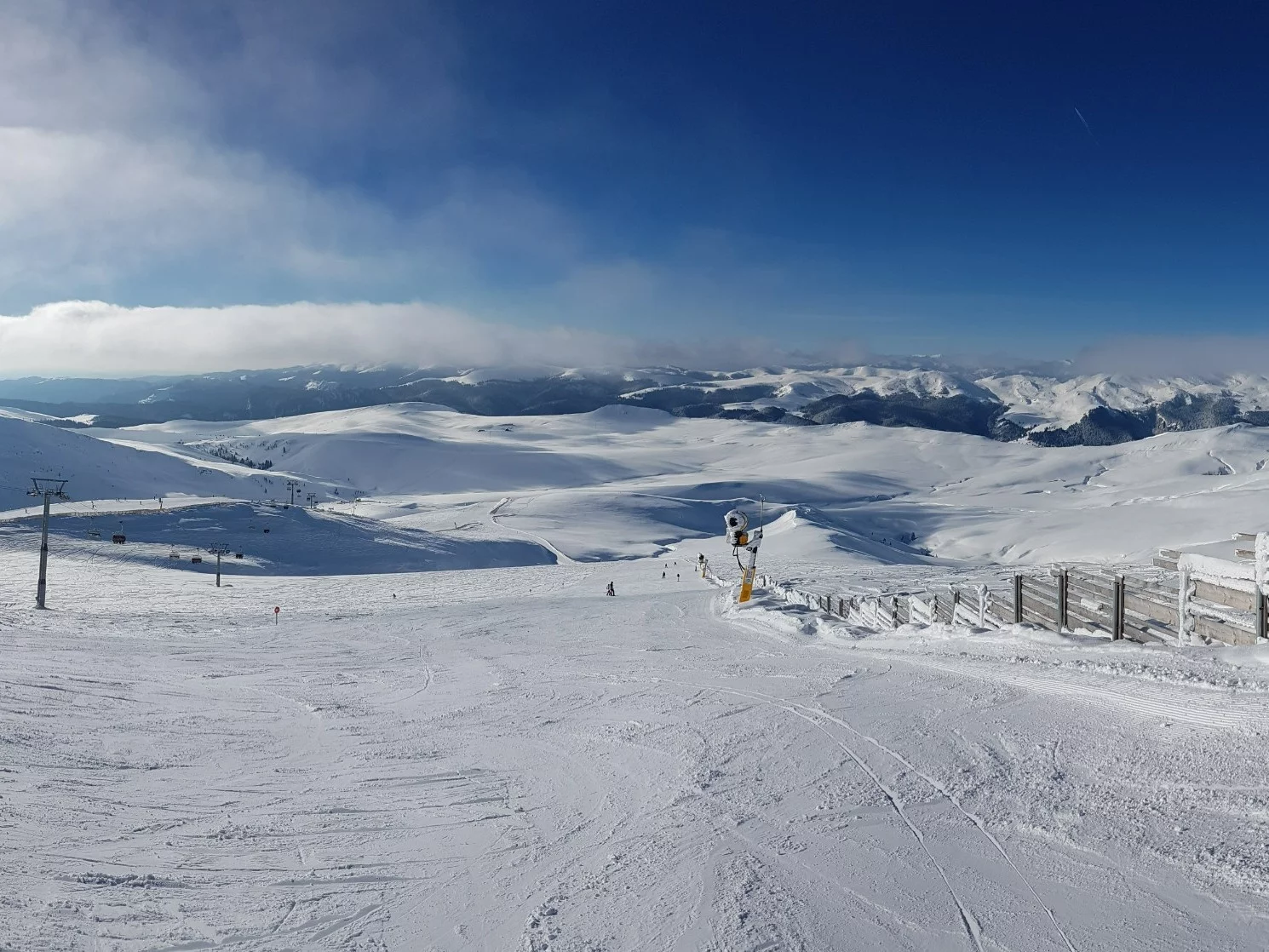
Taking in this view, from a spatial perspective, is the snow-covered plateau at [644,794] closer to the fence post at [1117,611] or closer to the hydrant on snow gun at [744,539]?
the fence post at [1117,611]

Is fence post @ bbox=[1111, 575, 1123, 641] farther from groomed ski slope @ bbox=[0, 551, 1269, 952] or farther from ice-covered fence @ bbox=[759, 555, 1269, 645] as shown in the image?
groomed ski slope @ bbox=[0, 551, 1269, 952]

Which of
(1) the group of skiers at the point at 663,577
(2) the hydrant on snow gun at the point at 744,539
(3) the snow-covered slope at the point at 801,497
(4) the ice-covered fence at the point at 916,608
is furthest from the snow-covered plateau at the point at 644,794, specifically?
(3) the snow-covered slope at the point at 801,497

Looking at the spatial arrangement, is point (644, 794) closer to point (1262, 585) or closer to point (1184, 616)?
point (1262, 585)

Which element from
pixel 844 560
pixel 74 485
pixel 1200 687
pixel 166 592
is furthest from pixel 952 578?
pixel 74 485

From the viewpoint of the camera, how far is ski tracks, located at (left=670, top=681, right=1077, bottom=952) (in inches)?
166

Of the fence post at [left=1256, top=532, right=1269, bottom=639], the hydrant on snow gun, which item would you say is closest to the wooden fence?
the fence post at [left=1256, top=532, right=1269, bottom=639]

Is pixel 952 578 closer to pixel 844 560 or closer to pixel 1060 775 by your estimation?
pixel 844 560

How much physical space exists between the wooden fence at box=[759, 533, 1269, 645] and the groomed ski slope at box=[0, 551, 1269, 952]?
888 millimetres

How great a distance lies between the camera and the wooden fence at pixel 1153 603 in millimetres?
7961

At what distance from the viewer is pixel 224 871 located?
4855 millimetres

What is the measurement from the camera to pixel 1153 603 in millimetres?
9547

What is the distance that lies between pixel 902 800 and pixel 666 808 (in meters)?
1.74

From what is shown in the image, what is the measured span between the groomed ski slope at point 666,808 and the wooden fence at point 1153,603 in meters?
0.89

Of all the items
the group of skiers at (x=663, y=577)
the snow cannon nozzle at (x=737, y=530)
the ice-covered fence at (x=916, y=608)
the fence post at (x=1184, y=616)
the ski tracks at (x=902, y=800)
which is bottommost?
the group of skiers at (x=663, y=577)
